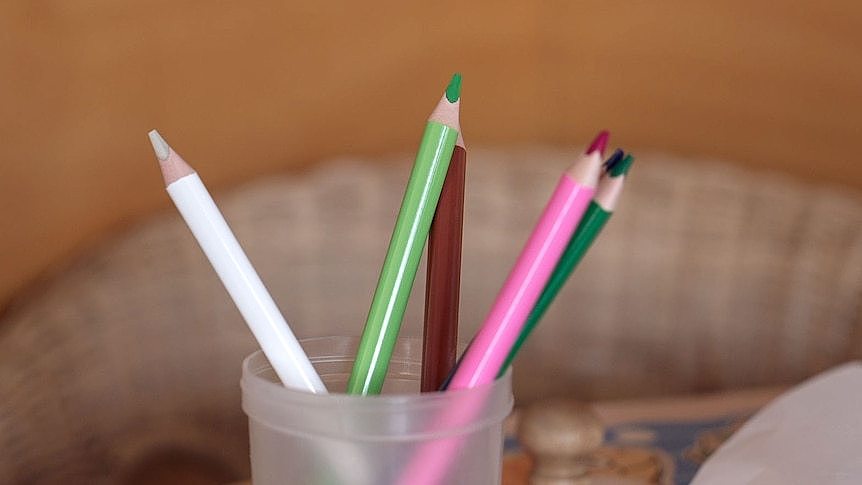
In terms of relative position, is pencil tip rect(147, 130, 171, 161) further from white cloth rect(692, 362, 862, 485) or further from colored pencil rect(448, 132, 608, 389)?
white cloth rect(692, 362, 862, 485)

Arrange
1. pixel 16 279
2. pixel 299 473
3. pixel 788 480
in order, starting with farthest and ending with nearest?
pixel 16 279 → pixel 788 480 → pixel 299 473

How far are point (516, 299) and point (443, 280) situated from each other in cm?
3

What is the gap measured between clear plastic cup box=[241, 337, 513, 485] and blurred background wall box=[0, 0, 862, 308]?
20.6 inches

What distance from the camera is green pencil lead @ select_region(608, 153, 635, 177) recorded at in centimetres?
27

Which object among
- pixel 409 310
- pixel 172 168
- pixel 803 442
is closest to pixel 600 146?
pixel 172 168

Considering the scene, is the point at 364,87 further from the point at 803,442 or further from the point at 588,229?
the point at 588,229

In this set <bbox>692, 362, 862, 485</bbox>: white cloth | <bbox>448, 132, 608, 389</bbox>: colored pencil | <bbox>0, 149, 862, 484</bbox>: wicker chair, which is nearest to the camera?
<bbox>448, 132, 608, 389</bbox>: colored pencil

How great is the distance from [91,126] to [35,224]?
3.3 inches

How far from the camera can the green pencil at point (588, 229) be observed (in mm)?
266

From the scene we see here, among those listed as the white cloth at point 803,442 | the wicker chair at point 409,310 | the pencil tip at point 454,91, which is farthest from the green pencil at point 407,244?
the wicker chair at point 409,310

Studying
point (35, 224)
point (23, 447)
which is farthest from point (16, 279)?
point (23, 447)

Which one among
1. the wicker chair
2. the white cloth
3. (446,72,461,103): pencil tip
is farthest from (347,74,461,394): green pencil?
the wicker chair

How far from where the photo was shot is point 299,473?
0.28 meters

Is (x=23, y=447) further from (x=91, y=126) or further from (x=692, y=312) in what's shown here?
(x=692, y=312)
